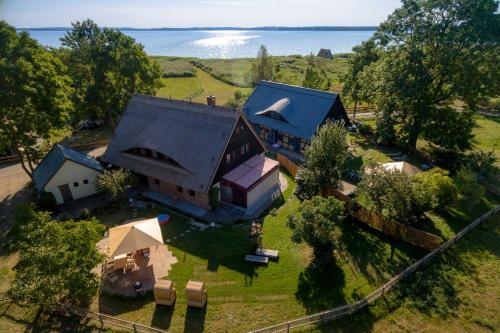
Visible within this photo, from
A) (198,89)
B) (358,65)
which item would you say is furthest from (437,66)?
(198,89)

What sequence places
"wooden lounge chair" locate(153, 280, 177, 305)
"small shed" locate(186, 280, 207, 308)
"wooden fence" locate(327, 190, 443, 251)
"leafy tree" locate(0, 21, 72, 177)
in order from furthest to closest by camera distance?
"leafy tree" locate(0, 21, 72, 177) → "wooden fence" locate(327, 190, 443, 251) → "wooden lounge chair" locate(153, 280, 177, 305) → "small shed" locate(186, 280, 207, 308)

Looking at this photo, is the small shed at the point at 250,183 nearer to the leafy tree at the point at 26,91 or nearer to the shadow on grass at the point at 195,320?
the shadow on grass at the point at 195,320

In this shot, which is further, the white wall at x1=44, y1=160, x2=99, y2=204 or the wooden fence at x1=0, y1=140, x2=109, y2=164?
the wooden fence at x1=0, y1=140, x2=109, y2=164

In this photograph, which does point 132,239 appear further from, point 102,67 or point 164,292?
point 102,67

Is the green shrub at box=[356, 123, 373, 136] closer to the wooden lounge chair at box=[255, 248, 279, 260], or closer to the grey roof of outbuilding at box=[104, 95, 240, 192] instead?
the grey roof of outbuilding at box=[104, 95, 240, 192]

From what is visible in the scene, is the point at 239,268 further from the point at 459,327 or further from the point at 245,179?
the point at 459,327

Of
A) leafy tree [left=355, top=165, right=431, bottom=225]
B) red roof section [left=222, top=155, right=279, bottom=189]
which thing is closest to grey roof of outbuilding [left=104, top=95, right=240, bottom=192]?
red roof section [left=222, top=155, right=279, bottom=189]
